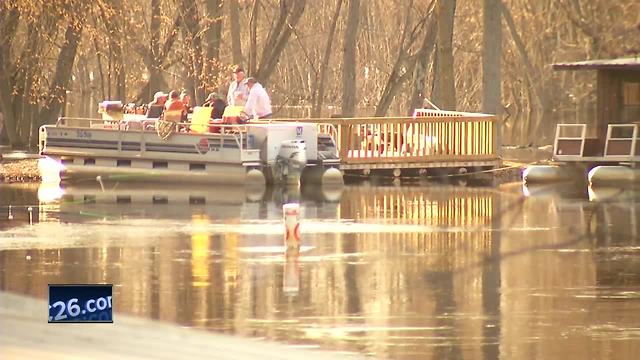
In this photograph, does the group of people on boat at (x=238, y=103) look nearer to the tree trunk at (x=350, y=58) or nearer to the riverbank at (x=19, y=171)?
the riverbank at (x=19, y=171)

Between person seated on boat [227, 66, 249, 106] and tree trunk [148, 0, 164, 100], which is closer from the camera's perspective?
person seated on boat [227, 66, 249, 106]

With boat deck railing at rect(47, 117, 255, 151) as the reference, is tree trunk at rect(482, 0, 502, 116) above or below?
above

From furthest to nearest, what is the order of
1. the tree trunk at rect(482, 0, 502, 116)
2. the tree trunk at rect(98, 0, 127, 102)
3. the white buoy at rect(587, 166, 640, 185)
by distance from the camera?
the tree trunk at rect(482, 0, 502, 116)
the tree trunk at rect(98, 0, 127, 102)
the white buoy at rect(587, 166, 640, 185)

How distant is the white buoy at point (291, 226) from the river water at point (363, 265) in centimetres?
23

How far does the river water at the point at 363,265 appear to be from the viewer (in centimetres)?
1546

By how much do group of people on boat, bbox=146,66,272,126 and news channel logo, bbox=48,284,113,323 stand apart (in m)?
19.6

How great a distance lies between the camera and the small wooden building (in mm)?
37531

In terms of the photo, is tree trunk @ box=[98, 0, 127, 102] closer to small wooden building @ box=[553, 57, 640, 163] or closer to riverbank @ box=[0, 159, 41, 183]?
riverbank @ box=[0, 159, 41, 183]

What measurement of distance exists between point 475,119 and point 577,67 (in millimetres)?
2962

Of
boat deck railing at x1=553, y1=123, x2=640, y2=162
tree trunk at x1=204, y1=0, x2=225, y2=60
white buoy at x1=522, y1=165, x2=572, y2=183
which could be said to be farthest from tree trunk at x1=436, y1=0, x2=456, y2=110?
white buoy at x1=522, y1=165, x2=572, y2=183

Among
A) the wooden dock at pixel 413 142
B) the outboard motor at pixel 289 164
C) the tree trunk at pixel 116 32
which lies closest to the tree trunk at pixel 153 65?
the tree trunk at pixel 116 32

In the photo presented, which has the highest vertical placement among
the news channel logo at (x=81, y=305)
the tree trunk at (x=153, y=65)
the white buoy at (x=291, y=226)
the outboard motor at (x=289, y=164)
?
the tree trunk at (x=153, y=65)

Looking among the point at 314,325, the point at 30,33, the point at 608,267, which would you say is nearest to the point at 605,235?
the point at 608,267

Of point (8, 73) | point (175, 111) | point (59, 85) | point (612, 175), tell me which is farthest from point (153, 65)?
point (612, 175)
